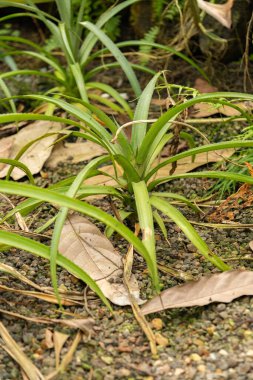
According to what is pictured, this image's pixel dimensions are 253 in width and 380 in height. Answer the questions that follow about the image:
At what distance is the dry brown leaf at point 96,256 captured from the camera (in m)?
2.02

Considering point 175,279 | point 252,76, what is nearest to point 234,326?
point 175,279

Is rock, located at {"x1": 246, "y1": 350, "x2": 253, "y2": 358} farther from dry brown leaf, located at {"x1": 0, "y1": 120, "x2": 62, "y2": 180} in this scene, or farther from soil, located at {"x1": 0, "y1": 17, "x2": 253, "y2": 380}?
dry brown leaf, located at {"x1": 0, "y1": 120, "x2": 62, "y2": 180}

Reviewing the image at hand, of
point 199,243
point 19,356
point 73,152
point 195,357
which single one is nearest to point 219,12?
point 73,152

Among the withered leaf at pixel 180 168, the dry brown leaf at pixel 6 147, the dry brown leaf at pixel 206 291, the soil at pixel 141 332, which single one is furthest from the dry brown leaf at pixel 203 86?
the dry brown leaf at pixel 206 291

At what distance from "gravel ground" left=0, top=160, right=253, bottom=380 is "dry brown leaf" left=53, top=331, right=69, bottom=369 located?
2 centimetres

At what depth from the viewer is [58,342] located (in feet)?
6.01

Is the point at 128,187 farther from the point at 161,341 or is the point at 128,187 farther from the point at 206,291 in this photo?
the point at 161,341

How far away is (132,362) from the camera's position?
1.79m

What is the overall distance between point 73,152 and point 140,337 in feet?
4.06

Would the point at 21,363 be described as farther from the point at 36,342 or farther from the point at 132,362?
the point at 132,362

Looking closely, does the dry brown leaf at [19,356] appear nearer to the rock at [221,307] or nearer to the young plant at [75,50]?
the rock at [221,307]

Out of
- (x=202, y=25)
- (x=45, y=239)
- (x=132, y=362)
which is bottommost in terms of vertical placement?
(x=132, y=362)

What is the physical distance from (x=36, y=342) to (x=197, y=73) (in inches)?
75.9

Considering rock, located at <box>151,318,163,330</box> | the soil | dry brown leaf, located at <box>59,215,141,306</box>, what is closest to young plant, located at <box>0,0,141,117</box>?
dry brown leaf, located at <box>59,215,141,306</box>
